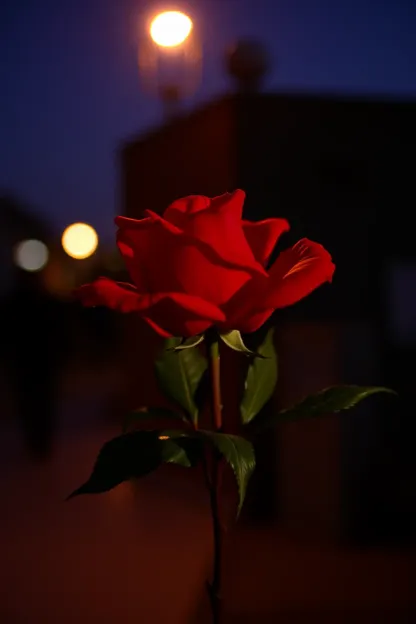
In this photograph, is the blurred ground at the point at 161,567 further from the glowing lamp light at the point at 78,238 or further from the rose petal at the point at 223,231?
the glowing lamp light at the point at 78,238

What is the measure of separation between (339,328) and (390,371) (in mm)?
500

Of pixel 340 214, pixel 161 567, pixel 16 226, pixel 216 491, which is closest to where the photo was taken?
pixel 216 491

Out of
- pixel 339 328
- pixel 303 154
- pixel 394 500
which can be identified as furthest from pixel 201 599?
pixel 303 154

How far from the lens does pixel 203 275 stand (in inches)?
21.0

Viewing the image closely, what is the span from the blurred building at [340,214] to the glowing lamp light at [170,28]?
1.54m

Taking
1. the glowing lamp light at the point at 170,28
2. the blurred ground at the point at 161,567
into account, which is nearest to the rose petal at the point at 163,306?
the glowing lamp light at the point at 170,28

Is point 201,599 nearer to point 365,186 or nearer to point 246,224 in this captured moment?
point 246,224

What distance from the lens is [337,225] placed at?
321 cm

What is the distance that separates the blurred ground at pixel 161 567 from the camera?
2113mm

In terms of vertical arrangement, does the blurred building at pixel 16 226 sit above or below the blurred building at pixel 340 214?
above

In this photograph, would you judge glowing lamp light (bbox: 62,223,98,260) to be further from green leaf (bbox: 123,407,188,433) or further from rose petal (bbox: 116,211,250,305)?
rose petal (bbox: 116,211,250,305)

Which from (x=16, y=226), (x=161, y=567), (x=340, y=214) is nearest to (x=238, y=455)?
(x=161, y=567)

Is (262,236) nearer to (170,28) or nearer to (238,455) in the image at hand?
(238,455)

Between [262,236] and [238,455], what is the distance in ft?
0.70
